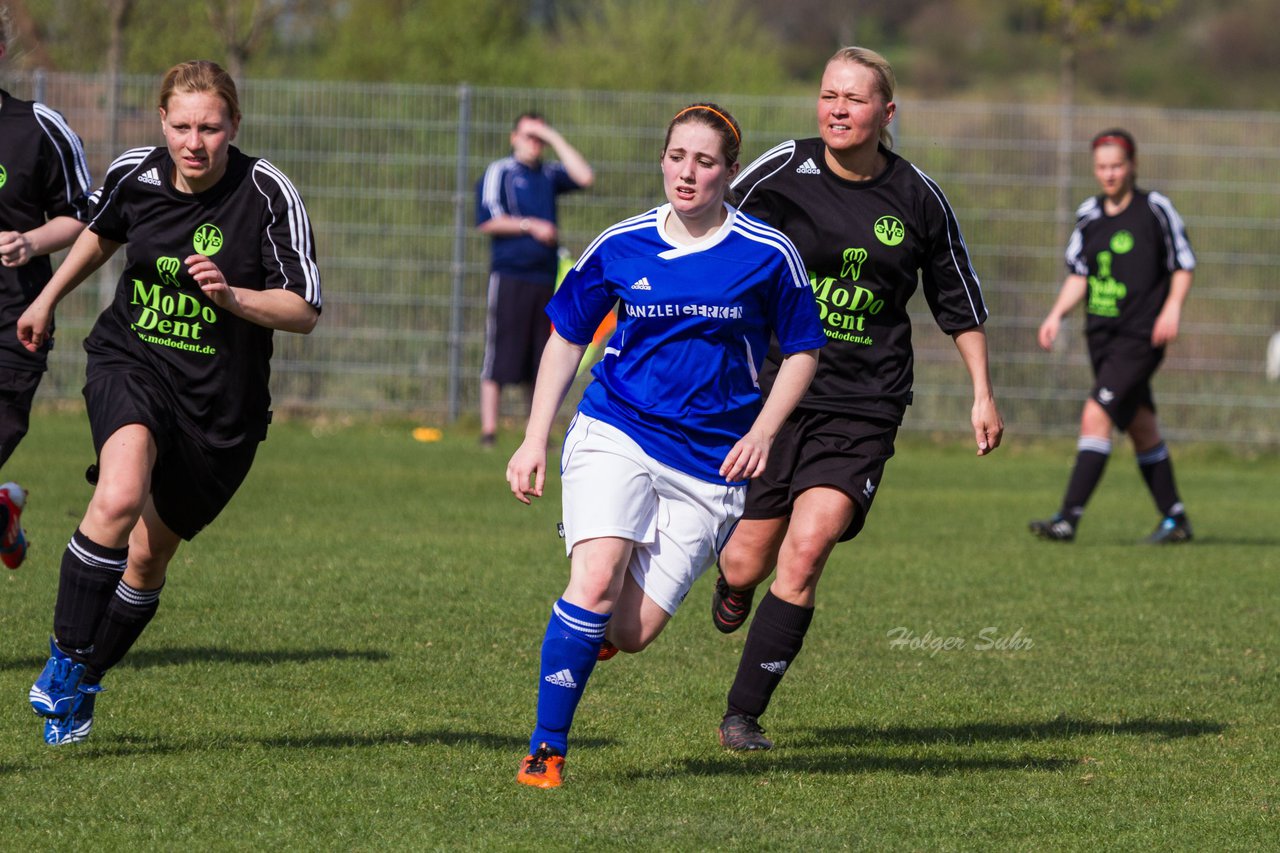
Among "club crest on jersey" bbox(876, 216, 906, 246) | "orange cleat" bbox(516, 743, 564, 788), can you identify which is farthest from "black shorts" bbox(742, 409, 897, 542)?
"orange cleat" bbox(516, 743, 564, 788)

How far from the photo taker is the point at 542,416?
4.71m

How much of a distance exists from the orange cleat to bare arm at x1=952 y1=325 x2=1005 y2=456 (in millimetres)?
1639

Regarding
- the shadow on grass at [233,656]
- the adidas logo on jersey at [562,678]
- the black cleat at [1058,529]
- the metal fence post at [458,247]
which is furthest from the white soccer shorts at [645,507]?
the metal fence post at [458,247]

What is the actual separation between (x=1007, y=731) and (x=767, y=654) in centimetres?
95

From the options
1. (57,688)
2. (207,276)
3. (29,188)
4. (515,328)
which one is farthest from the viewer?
(515,328)

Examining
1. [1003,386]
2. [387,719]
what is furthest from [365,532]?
[1003,386]

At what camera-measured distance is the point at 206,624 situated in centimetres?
701

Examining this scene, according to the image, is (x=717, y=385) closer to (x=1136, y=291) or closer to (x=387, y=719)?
(x=387, y=719)

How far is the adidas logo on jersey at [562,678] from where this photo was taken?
4.68 metres

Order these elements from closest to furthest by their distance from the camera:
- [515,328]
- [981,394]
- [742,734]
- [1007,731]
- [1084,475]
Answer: [742,734] < [981,394] < [1007,731] < [1084,475] < [515,328]

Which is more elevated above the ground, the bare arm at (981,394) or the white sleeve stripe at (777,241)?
the white sleeve stripe at (777,241)

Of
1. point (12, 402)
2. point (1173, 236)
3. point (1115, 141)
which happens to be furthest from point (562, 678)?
point (1173, 236)

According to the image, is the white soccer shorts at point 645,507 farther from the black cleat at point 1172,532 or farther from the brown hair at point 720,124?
the black cleat at point 1172,532

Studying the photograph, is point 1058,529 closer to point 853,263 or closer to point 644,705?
point 644,705
